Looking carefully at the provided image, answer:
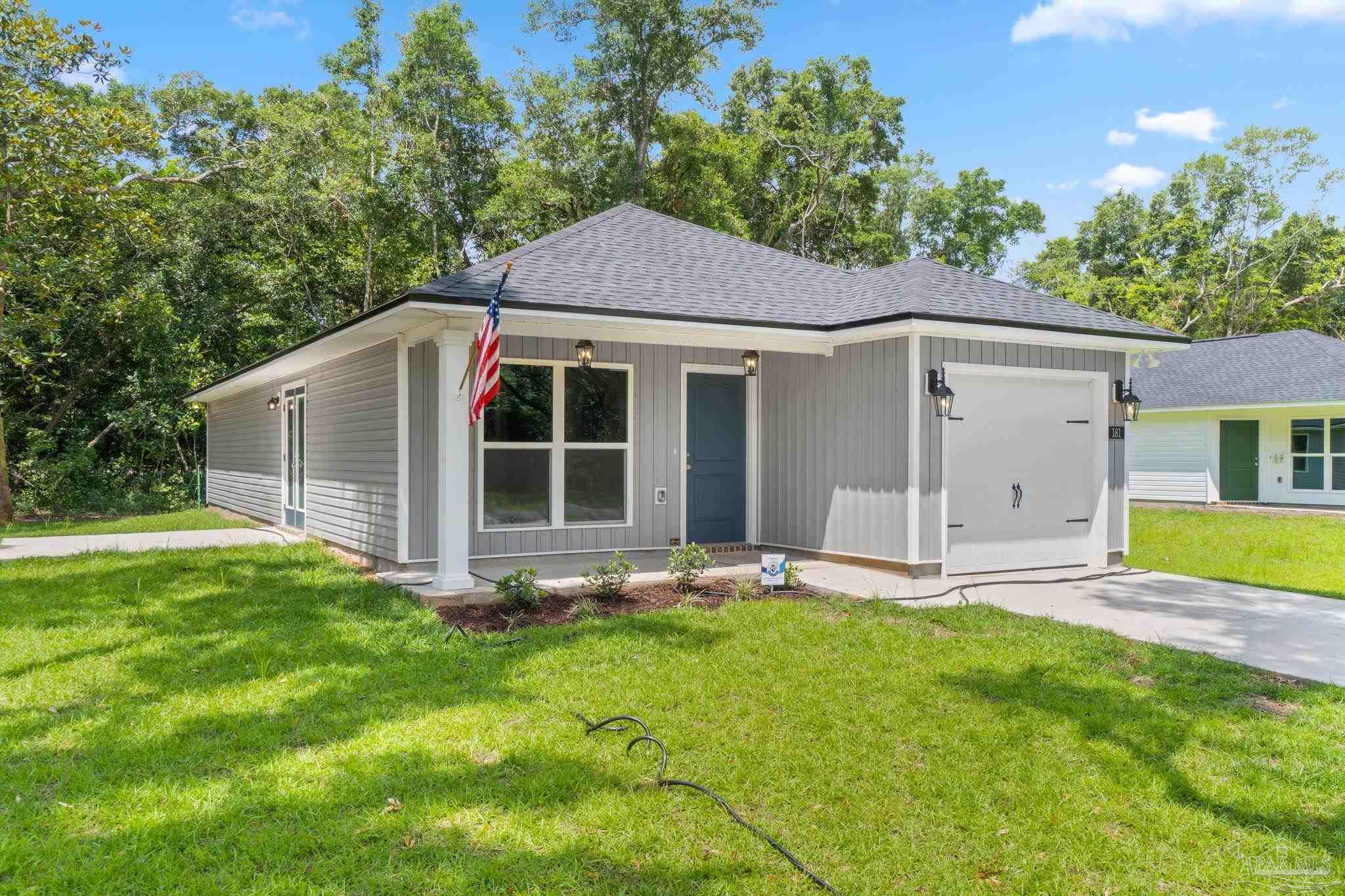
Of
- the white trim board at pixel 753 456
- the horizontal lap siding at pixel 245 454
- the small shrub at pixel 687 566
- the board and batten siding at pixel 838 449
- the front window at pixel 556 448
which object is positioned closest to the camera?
the small shrub at pixel 687 566

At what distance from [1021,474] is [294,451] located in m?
9.68

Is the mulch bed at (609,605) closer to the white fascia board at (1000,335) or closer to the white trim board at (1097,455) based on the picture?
the white fascia board at (1000,335)

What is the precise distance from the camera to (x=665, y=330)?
7.16m

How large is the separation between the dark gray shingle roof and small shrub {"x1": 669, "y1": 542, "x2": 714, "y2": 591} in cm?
205

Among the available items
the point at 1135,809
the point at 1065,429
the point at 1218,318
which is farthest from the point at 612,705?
the point at 1218,318

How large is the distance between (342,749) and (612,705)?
1237 mm

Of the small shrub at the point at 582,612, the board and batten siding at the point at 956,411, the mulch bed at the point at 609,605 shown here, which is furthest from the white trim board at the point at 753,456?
the small shrub at the point at 582,612

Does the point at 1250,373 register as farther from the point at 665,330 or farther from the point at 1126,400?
the point at 665,330

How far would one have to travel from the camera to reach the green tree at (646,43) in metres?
20.5

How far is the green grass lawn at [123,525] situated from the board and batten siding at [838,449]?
8.67 m

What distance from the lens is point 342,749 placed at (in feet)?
11.2

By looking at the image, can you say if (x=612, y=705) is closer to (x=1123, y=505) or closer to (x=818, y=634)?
(x=818, y=634)

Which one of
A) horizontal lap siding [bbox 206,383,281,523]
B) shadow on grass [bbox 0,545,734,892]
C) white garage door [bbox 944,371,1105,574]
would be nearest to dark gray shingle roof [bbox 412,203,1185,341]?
white garage door [bbox 944,371,1105,574]

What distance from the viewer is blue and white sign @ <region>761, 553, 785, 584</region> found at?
6.71 metres
